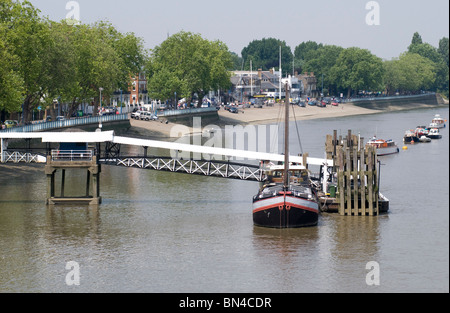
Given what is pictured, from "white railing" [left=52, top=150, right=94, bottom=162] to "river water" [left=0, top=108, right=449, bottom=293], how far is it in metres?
4.16

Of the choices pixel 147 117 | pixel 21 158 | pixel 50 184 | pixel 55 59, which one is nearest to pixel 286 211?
pixel 50 184

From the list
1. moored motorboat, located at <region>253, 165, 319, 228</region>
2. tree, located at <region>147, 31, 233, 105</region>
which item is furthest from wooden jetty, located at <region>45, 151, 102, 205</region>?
tree, located at <region>147, 31, 233, 105</region>

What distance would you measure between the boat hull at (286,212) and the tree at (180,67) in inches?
4469

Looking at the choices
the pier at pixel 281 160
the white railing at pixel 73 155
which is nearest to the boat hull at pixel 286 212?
the pier at pixel 281 160

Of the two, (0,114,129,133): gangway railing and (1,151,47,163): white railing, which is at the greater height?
(0,114,129,133): gangway railing

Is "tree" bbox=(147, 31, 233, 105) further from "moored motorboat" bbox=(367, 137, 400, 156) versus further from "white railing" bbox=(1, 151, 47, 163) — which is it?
"white railing" bbox=(1, 151, 47, 163)

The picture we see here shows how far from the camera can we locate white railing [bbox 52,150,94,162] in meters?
69.4

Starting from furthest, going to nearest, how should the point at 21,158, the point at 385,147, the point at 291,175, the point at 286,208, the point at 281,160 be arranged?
the point at 385,147 < the point at 21,158 < the point at 281,160 < the point at 291,175 < the point at 286,208

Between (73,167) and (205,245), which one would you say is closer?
(205,245)

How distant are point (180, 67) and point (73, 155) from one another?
359 ft

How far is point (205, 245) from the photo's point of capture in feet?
180

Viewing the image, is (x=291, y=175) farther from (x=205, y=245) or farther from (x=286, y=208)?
(x=205, y=245)

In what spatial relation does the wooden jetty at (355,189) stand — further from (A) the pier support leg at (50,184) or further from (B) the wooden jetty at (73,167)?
(A) the pier support leg at (50,184)
